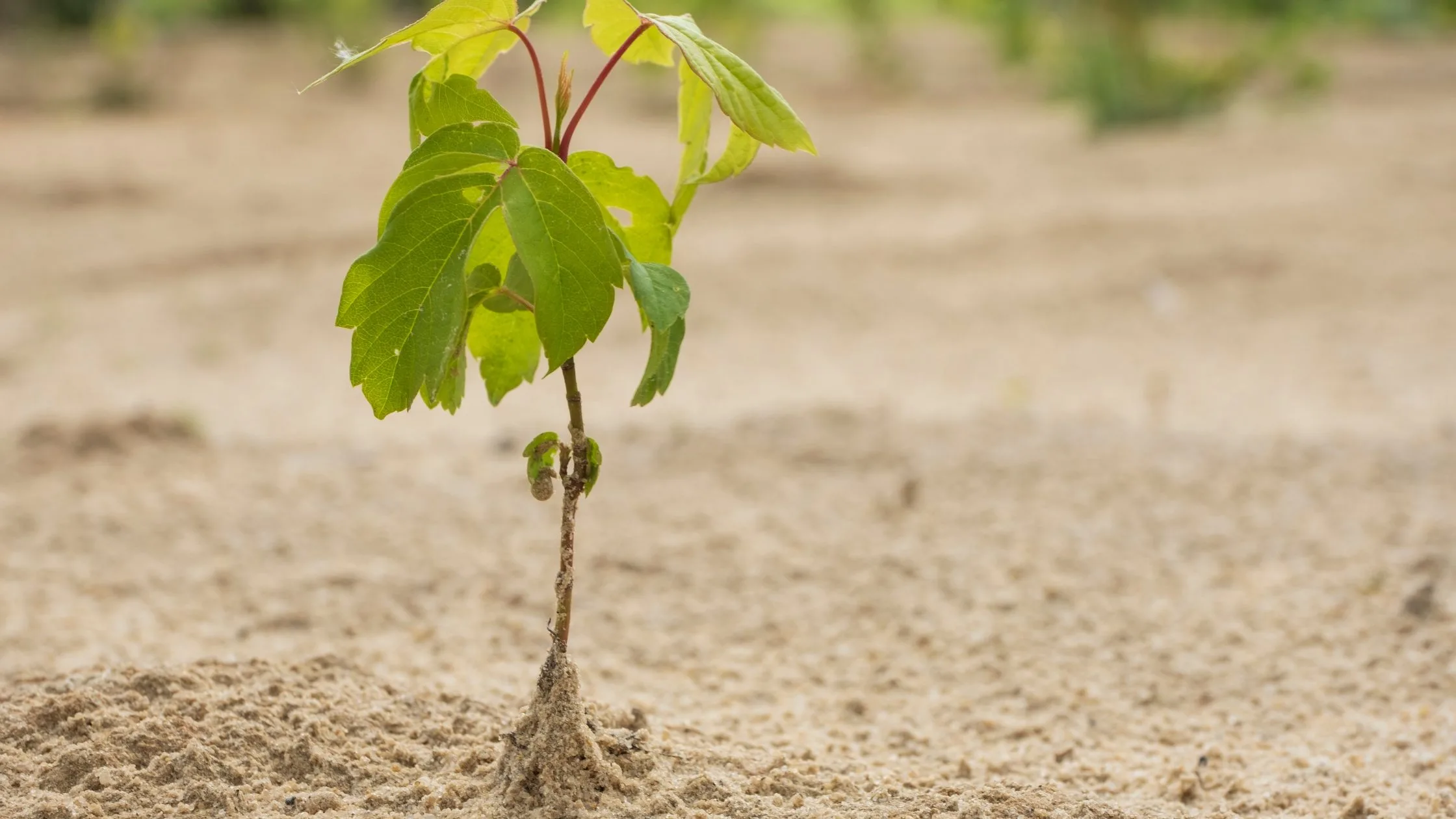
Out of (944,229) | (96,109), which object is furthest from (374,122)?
(944,229)

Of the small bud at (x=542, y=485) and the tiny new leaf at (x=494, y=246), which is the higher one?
the tiny new leaf at (x=494, y=246)

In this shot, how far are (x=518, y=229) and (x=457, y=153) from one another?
3.4 inches

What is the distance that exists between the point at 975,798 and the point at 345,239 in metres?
5.08

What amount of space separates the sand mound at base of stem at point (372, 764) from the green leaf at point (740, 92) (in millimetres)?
563

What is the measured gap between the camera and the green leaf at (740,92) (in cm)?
113

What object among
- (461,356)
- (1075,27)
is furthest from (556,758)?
(1075,27)

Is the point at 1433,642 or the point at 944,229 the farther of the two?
the point at 944,229

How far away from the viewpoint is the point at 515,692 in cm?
182

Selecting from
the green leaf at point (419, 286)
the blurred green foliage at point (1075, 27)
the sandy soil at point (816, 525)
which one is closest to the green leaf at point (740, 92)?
the green leaf at point (419, 286)

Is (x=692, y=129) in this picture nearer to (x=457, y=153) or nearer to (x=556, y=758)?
(x=457, y=153)

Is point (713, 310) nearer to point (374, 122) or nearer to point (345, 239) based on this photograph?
point (345, 239)

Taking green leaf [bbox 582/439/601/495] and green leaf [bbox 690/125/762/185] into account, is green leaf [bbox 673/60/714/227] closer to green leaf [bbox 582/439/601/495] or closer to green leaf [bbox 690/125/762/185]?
green leaf [bbox 690/125/762/185]

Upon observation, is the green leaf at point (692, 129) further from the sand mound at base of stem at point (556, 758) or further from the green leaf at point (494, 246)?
the sand mound at base of stem at point (556, 758)

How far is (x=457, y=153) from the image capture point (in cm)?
114
